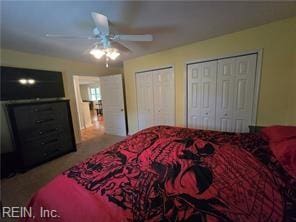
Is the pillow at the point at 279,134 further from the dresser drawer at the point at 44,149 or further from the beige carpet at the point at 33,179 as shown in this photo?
the dresser drawer at the point at 44,149

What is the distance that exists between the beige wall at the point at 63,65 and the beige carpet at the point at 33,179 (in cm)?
90

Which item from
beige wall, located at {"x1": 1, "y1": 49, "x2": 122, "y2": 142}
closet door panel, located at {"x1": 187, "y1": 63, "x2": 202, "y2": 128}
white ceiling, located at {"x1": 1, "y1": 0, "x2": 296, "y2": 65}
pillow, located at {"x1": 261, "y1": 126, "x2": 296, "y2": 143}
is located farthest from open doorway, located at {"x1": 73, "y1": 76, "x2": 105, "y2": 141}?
pillow, located at {"x1": 261, "y1": 126, "x2": 296, "y2": 143}

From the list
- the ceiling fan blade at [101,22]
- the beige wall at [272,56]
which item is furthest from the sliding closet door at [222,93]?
the ceiling fan blade at [101,22]

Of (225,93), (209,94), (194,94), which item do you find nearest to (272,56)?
(225,93)

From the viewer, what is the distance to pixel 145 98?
3.85m

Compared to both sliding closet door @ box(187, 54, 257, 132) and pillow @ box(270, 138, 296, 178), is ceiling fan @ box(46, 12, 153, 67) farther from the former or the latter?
pillow @ box(270, 138, 296, 178)

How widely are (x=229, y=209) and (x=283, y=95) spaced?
222cm

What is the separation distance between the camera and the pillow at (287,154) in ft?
3.55

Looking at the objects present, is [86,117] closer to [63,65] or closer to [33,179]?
[63,65]

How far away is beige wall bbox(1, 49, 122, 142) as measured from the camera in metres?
2.72

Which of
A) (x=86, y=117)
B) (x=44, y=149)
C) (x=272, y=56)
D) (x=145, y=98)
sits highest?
(x=272, y=56)

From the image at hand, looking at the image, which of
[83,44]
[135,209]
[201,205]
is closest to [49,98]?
[83,44]

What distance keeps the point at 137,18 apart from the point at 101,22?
604 mm

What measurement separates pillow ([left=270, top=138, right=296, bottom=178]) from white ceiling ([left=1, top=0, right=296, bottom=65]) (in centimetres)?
158
